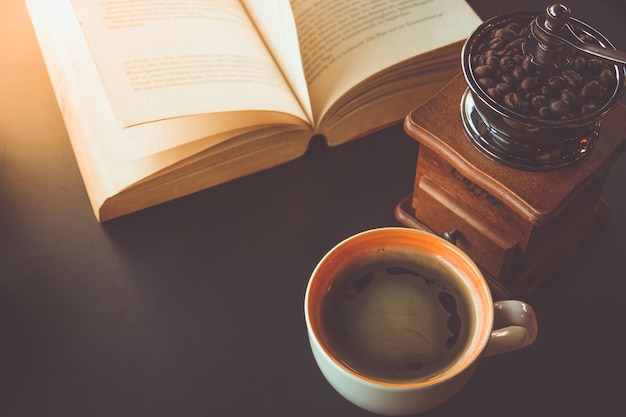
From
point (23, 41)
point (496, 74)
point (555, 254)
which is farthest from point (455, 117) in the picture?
point (23, 41)

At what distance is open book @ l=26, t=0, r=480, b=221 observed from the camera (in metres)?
0.80

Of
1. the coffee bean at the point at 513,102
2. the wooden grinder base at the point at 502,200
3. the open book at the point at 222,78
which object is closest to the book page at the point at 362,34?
the open book at the point at 222,78

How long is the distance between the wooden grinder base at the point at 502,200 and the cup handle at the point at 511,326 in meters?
0.08

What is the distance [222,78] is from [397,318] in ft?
1.14

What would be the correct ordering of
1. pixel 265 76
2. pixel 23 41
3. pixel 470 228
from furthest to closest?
pixel 23 41, pixel 265 76, pixel 470 228

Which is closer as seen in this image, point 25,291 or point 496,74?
point 496,74

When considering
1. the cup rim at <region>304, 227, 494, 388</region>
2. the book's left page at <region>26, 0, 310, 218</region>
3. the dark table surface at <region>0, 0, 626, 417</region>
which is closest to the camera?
the cup rim at <region>304, 227, 494, 388</region>

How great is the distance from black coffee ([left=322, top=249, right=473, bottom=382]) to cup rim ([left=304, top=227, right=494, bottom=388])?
13 mm

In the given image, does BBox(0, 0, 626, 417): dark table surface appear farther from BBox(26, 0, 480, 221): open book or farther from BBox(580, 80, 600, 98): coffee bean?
BBox(580, 80, 600, 98): coffee bean

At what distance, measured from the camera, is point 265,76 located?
848mm

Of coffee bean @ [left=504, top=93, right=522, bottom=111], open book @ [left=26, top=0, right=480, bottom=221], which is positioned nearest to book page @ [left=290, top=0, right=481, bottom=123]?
open book @ [left=26, top=0, right=480, bottom=221]

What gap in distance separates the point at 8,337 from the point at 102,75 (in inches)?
11.5

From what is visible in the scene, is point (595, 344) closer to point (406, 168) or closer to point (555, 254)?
point (555, 254)

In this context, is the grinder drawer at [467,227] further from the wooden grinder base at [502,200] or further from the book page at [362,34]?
the book page at [362,34]
